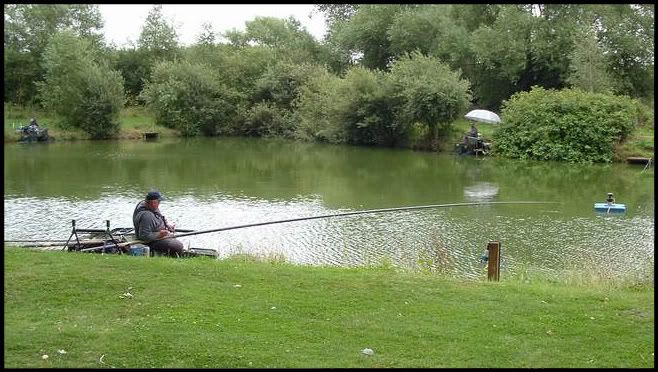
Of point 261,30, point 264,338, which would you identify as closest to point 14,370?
point 264,338

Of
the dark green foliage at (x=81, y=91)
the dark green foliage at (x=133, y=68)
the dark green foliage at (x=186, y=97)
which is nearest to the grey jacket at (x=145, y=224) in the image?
the dark green foliage at (x=81, y=91)

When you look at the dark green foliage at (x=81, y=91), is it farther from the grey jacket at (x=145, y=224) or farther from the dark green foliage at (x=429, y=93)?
the grey jacket at (x=145, y=224)

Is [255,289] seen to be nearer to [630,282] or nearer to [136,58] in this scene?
[630,282]

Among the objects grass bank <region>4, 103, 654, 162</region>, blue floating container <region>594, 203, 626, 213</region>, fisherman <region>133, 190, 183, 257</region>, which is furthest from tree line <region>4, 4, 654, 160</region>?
fisherman <region>133, 190, 183, 257</region>

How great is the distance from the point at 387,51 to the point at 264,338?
4503 cm

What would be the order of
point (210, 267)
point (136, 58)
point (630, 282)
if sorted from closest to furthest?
point (210, 267) → point (630, 282) → point (136, 58)

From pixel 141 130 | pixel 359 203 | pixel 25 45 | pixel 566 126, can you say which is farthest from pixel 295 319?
pixel 25 45

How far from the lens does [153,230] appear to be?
1048cm

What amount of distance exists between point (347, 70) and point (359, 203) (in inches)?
984

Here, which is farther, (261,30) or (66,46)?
(261,30)

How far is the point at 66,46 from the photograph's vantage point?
43875 mm

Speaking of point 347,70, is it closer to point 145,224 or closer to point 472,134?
point 472,134

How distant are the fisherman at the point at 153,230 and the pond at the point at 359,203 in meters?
2.08

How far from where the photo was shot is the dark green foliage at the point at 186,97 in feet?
155
